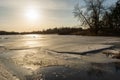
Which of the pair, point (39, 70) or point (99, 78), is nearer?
point (99, 78)

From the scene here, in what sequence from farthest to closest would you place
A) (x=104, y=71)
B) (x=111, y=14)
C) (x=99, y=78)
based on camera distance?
(x=111, y=14), (x=104, y=71), (x=99, y=78)

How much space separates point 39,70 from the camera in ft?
30.1

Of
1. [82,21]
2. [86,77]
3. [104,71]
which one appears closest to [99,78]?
[86,77]

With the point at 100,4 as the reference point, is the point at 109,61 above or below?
below

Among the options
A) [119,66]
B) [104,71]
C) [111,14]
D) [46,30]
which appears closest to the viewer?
[104,71]

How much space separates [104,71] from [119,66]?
142 centimetres

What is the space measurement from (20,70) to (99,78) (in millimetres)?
3335

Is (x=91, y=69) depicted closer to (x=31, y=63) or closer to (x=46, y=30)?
(x=31, y=63)

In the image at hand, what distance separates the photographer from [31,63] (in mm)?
10781

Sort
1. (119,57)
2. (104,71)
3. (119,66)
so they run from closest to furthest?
(104,71), (119,66), (119,57)

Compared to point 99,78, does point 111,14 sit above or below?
above

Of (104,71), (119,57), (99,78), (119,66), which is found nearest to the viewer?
(99,78)

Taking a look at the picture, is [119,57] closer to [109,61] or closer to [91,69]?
[109,61]

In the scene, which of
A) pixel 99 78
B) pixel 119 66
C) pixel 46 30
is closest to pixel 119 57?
pixel 119 66
